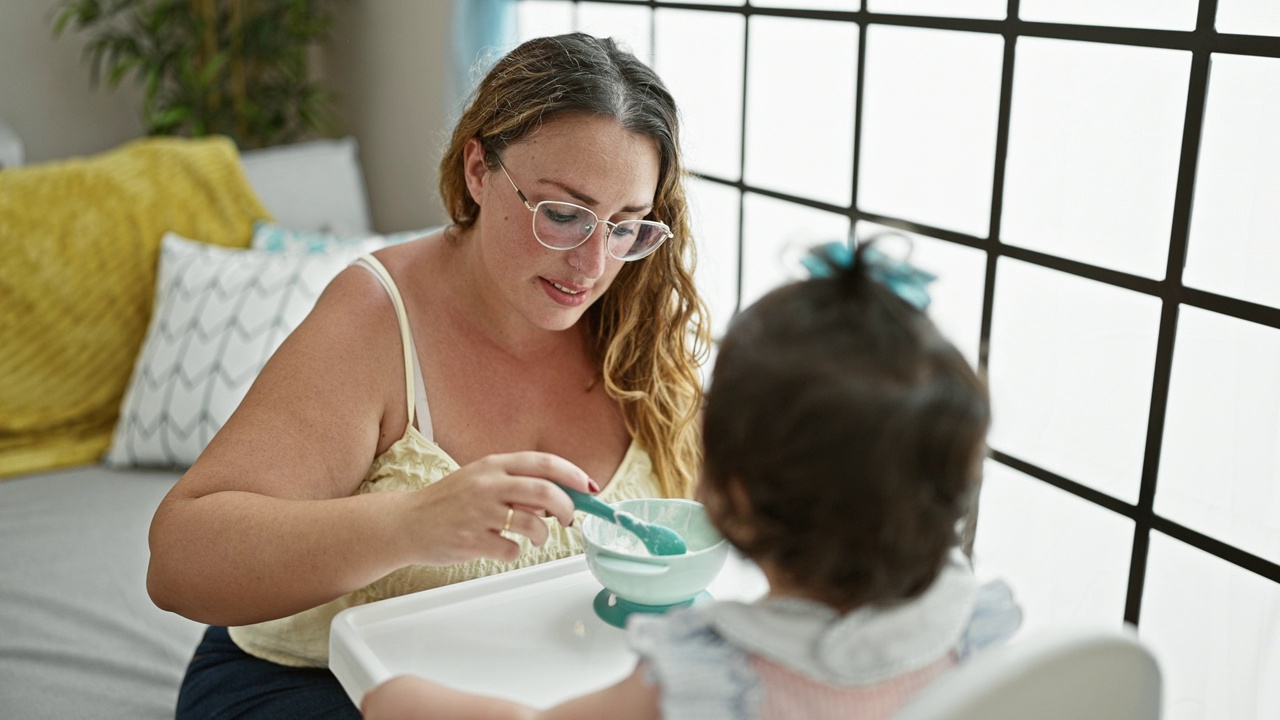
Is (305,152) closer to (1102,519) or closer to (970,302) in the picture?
(970,302)

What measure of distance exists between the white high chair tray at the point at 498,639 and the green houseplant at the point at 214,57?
9.46ft

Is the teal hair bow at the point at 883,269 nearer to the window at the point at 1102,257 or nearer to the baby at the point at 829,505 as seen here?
the baby at the point at 829,505

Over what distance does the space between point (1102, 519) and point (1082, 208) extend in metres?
0.49

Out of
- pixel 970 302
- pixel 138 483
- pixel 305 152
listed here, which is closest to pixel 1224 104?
pixel 970 302

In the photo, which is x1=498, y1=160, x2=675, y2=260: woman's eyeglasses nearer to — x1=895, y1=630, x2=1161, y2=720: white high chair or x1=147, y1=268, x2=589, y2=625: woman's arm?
x1=147, y1=268, x2=589, y2=625: woman's arm

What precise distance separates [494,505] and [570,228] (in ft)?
1.43

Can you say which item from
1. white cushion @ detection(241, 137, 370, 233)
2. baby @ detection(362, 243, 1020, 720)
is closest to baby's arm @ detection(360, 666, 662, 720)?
baby @ detection(362, 243, 1020, 720)

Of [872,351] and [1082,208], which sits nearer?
[872,351]

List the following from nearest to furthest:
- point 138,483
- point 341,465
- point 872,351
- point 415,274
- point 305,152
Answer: point 872,351
point 341,465
point 415,274
point 138,483
point 305,152

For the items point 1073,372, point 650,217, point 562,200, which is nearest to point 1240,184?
point 1073,372

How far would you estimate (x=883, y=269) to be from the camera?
35.0 inches

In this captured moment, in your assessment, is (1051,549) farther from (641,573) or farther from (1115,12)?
(641,573)

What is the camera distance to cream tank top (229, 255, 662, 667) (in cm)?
137

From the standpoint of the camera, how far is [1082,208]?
1726mm
